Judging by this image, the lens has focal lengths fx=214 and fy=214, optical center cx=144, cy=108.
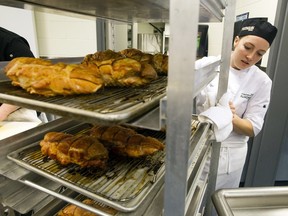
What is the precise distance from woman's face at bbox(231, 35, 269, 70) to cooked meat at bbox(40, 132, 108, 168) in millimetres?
1038

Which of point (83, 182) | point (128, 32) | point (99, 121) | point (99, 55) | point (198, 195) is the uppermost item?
point (128, 32)

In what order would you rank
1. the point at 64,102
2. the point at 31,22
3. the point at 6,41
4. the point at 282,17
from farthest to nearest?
the point at 31,22, the point at 282,17, the point at 6,41, the point at 64,102

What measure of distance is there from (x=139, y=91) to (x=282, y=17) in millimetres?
1637

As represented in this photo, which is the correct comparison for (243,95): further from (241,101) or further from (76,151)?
(76,151)

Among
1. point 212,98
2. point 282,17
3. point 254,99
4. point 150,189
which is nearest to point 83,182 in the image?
point 150,189

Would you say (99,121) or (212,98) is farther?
(212,98)

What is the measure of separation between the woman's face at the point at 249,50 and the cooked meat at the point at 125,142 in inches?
33.7

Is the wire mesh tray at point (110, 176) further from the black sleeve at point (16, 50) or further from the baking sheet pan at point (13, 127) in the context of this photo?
the black sleeve at point (16, 50)

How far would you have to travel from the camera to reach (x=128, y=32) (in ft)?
8.43

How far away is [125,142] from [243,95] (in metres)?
0.94

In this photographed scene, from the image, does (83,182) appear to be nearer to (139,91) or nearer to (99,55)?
(139,91)

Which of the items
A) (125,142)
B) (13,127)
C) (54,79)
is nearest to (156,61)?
(125,142)

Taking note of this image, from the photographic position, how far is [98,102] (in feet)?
1.82

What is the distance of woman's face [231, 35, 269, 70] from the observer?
1.22 metres
